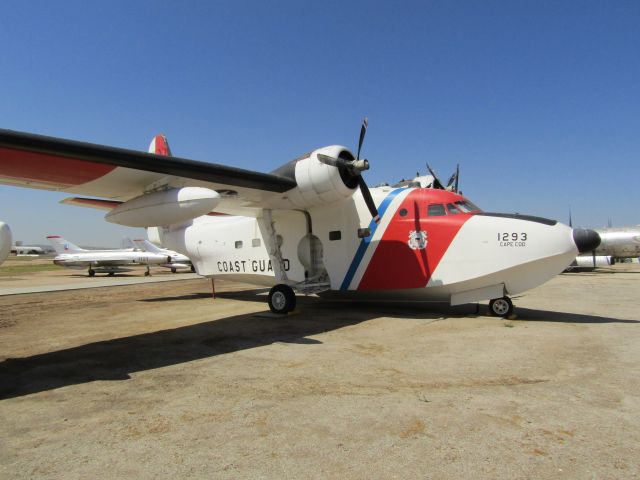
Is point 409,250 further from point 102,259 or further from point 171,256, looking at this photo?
point 102,259

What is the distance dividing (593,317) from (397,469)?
8585 millimetres

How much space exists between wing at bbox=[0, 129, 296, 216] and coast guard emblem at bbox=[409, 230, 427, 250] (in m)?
3.26

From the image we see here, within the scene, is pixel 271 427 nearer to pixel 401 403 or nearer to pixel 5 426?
pixel 401 403

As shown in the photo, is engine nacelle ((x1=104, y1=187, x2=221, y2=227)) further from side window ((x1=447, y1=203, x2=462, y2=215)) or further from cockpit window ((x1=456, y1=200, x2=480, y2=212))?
cockpit window ((x1=456, y1=200, x2=480, y2=212))

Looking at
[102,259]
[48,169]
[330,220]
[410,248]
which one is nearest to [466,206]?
[410,248]

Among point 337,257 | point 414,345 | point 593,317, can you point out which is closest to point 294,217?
point 337,257

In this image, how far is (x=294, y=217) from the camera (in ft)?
37.8

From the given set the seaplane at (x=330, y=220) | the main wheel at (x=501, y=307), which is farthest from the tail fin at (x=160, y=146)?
the main wheel at (x=501, y=307)

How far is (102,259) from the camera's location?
114 ft

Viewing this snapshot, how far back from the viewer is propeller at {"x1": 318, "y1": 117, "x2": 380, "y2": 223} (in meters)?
8.92

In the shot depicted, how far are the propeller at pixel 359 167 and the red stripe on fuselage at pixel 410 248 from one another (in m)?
0.62

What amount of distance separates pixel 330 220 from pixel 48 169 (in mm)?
6532

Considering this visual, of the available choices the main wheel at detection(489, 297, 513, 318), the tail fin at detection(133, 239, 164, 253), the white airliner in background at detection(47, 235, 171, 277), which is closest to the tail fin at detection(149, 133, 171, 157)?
the main wheel at detection(489, 297, 513, 318)

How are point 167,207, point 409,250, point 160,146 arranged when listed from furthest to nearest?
1. point 160,146
2. point 409,250
3. point 167,207
